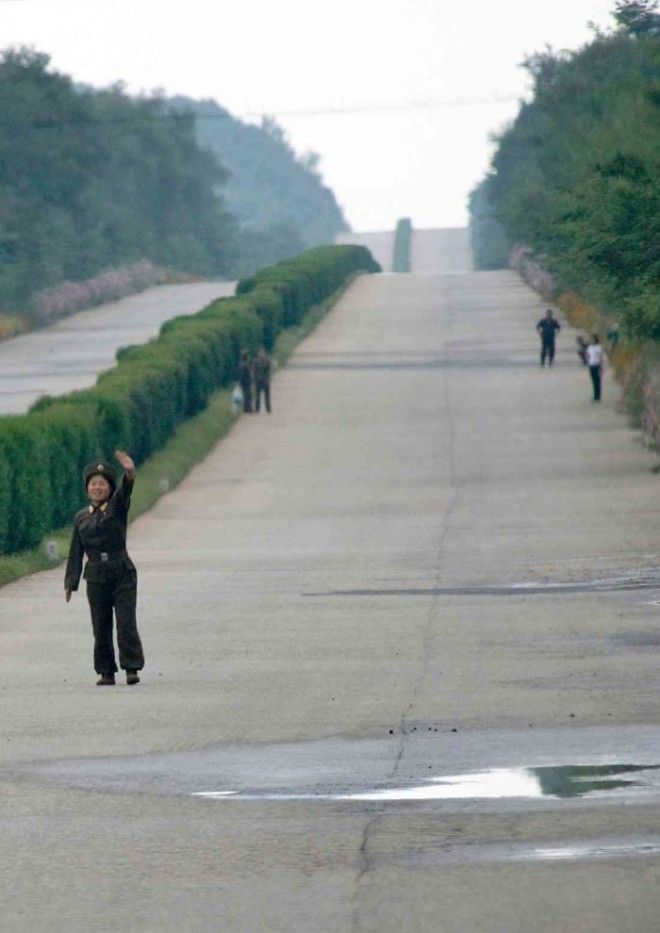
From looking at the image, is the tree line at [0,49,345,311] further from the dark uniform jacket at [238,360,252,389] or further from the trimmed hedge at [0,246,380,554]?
the dark uniform jacket at [238,360,252,389]

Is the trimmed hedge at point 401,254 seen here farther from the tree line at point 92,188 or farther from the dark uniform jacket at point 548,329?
the dark uniform jacket at point 548,329

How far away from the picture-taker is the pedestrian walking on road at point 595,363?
48938 millimetres

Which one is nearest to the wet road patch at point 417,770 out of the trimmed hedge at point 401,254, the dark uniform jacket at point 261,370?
the dark uniform jacket at point 261,370

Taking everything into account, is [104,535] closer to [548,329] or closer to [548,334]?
[548,329]

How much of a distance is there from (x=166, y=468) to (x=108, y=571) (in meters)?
25.0

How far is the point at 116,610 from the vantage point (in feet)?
48.9

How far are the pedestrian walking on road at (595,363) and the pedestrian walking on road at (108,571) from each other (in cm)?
3482

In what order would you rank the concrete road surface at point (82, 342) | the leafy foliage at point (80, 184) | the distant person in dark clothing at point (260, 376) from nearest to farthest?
the distant person in dark clothing at point (260, 376), the concrete road surface at point (82, 342), the leafy foliage at point (80, 184)

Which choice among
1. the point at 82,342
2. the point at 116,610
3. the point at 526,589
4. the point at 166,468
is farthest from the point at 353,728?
the point at 82,342

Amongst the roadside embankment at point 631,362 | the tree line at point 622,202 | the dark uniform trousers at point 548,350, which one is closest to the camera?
the tree line at point 622,202

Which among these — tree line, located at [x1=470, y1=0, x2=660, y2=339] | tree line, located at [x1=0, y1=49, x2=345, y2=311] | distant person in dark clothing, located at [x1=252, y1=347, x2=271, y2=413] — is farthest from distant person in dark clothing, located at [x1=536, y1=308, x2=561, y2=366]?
tree line, located at [x1=0, y1=49, x2=345, y2=311]

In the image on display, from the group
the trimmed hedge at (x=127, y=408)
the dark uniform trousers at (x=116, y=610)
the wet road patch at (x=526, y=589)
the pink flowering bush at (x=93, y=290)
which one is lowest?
the pink flowering bush at (x=93, y=290)

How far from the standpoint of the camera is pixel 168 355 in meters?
46.4

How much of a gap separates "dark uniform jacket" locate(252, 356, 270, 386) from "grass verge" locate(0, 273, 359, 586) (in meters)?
0.96
